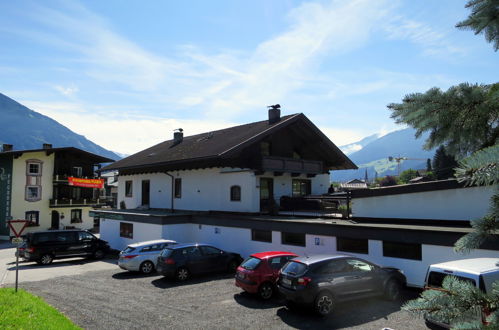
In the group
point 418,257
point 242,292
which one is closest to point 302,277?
point 242,292

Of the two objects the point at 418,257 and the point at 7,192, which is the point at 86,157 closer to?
the point at 7,192

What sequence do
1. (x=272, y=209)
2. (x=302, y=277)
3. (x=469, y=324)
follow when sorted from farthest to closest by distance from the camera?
(x=272, y=209) → (x=302, y=277) → (x=469, y=324)

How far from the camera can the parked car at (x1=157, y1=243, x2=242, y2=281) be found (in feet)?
50.6

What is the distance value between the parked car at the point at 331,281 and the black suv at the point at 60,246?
16.2 m

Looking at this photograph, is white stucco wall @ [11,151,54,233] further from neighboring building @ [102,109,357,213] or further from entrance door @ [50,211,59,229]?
neighboring building @ [102,109,357,213]

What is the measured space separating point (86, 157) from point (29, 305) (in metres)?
39.8

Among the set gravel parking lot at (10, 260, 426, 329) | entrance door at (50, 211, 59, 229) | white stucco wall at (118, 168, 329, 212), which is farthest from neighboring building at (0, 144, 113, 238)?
gravel parking lot at (10, 260, 426, 329)

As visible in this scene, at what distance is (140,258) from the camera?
17625 mm

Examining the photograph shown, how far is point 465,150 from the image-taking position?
4.36 metres

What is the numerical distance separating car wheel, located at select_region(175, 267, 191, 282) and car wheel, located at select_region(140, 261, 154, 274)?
3.08 m

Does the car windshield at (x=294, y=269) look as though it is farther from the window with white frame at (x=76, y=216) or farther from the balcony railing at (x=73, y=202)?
the window with white frame at (x=76, y=216)

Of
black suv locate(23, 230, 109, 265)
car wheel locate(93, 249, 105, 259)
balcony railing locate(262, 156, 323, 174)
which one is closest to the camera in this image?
black suv locate(23, 230, 109, 265)

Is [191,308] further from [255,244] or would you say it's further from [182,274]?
[255,244]

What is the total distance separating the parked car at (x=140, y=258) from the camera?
1748 cm
